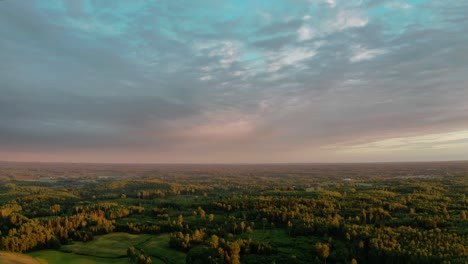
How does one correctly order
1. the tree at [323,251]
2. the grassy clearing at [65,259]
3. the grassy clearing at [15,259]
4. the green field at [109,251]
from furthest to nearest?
the green field at [109,251] < the tree at [323,251] < the grassy clearing at [65,259] < the grassy clearing at [15,259]

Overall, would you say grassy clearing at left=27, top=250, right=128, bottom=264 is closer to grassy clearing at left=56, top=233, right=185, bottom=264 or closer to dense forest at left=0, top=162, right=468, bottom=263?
grassy clearing at left=56, top=233, right=185, bottom=264

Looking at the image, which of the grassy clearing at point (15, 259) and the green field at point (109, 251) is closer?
the grassy clearing at point (15, 259)

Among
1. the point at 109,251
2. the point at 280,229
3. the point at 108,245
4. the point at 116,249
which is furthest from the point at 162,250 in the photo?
the point at 280,229

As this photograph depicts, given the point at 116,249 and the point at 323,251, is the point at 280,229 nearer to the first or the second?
the point at 323,251

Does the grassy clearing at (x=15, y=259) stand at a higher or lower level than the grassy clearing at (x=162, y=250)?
higher

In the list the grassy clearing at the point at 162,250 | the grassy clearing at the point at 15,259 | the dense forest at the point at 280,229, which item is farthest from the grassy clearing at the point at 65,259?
the grassy clearing at the point at 162,250

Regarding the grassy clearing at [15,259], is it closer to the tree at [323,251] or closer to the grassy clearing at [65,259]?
the grassy clearing at [65,259]

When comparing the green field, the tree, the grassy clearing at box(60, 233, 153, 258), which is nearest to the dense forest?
the tree

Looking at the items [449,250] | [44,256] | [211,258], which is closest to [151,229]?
[44,256]
